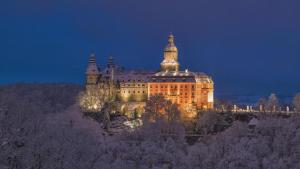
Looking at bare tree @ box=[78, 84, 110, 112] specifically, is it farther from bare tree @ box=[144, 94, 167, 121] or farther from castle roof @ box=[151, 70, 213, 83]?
bare tree @ box=[144, 94, 167, 121]

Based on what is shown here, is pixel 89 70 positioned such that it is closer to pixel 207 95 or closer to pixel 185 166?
pixel 207 95

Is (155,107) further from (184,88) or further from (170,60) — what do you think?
(170,60)

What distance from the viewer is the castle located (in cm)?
7825

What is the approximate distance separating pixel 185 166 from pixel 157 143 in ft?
35.3

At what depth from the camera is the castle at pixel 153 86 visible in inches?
3081

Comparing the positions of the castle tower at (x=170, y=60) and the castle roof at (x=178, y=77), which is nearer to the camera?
the castle roof at (x=178, y=77)

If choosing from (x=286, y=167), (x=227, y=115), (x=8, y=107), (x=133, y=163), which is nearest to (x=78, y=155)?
(x=8, y=107)

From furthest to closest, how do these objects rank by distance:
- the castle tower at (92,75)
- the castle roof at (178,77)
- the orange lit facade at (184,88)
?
1. the castle tower at (92,75)
2. the castle roof at (178,77)
3. the orange lit facade at (184,88)

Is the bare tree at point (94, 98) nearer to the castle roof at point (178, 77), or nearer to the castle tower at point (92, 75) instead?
the castle tower at point (92, 75)

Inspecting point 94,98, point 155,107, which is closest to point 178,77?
point 155,107

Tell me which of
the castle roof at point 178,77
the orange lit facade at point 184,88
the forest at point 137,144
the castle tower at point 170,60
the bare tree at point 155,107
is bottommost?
the forest at point 137,144

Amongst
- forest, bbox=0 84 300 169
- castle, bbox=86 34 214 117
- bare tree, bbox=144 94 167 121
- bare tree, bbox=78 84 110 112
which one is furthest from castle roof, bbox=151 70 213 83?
forest, bbox=0 84 300 169

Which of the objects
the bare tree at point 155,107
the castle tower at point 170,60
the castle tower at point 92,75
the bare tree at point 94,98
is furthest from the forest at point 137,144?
the castle tower at point 170,60

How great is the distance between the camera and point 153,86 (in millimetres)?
80188
